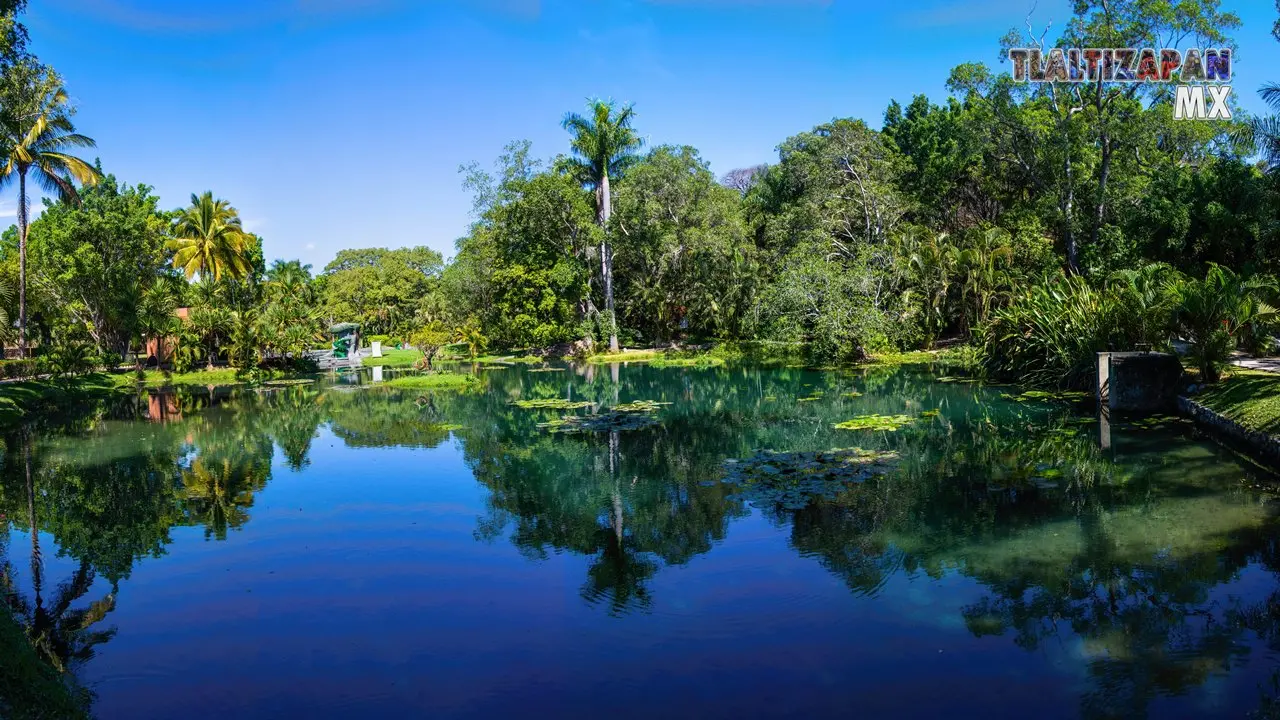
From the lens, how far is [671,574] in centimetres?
798

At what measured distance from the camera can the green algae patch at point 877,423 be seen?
15812 mm

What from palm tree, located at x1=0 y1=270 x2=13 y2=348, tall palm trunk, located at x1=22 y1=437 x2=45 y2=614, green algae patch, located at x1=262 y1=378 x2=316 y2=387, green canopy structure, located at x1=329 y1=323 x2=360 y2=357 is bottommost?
tall palm trunk, located at x1=22 y1=437 x2=45 y2=614

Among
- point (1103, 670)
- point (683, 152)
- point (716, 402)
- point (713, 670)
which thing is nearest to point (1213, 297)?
point (716, 402)

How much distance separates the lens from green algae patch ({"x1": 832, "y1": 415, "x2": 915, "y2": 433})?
15.8 m

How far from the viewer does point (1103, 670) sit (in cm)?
559

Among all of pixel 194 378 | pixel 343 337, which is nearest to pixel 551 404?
pixel 194 378

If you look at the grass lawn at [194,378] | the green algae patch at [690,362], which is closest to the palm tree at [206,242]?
the grass lawn at [194,378]

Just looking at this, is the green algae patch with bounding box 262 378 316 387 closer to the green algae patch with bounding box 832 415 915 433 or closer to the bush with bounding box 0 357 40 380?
the bush with bounding box 0 357 40 380

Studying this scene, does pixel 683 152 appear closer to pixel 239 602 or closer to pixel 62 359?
pixel 62 359

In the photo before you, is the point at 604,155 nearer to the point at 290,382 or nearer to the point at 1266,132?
the point at 290,382

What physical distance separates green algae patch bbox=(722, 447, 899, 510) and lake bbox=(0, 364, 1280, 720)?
6 centimetres

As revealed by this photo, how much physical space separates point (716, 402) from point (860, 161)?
20.0m

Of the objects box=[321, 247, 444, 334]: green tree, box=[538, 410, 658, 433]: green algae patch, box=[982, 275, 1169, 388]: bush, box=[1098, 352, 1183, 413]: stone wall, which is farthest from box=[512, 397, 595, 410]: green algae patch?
box=[321, 247, 444, 334]: green tree

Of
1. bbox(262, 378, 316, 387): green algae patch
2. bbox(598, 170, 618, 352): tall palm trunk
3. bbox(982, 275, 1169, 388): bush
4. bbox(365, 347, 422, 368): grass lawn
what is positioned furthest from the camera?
bbox(365, 347, 422, 368): grass lawn
